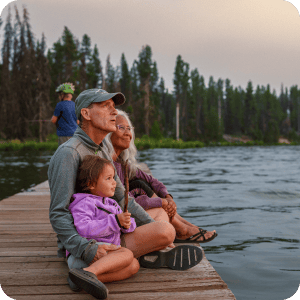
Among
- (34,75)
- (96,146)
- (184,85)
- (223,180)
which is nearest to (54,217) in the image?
(96,146)

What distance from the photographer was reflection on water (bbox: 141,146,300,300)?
347 centimetres

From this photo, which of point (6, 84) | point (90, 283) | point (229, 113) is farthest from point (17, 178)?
point (229, 113)

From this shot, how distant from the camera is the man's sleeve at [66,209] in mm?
2178

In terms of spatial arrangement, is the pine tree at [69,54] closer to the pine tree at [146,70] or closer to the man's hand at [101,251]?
the pine tree at [146,70]

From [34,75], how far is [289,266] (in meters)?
26.4

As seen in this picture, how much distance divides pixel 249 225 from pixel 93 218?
3.95 m

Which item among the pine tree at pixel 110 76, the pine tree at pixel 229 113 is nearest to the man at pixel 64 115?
the pine tree at pixel 110 76

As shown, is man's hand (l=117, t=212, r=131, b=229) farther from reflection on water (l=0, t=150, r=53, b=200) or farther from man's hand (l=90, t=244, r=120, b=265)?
reflection on water (l=0, t=150, r=53, b=200)

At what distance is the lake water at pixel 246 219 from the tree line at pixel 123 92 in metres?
5.46

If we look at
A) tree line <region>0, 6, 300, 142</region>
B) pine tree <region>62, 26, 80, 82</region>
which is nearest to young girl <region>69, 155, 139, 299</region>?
tree line <region>0, 6, 300, 142</region>

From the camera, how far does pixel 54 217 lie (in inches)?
87.7

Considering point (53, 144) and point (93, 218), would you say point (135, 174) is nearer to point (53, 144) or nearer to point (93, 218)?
point (93, 218)

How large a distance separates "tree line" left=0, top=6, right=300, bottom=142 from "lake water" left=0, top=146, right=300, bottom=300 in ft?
17.9

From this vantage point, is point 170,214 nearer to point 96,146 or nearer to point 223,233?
point 96,146
